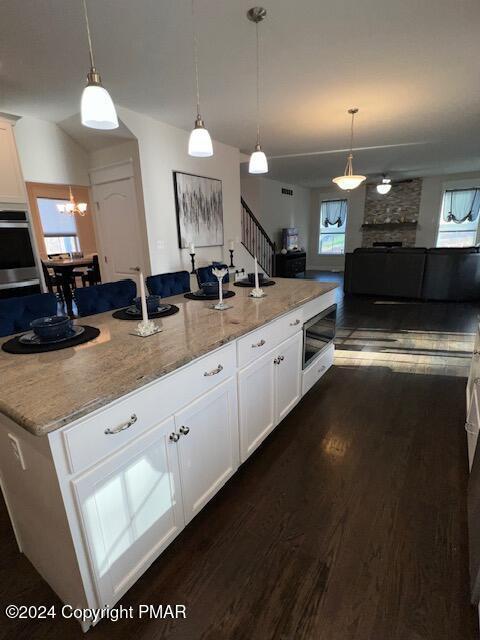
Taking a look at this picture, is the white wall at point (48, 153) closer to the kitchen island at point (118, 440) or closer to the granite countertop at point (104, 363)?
the granite countertop at point (104, 363)

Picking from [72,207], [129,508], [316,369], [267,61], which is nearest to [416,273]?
[316,369]

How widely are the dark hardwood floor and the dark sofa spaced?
4.42 metres

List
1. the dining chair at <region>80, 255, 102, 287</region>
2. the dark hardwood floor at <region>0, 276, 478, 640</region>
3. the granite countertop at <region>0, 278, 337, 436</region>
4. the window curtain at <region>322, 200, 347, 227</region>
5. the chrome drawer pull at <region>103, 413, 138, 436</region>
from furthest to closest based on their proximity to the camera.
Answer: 1. the window curtain at <region>322, 200, 347, 227</region>
2. the dining chair at <region>80, 255, 102, 287</region>
3. the dark hardwood floor at <region>0, 276, 478, 640</region>
4. the chrome drawer pull at <region>103, 413, 138, 436</region>
5. the granite countertop at <region>0, 278, 337, 436</region>

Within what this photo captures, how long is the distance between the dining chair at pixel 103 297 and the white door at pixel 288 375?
3.65 feet

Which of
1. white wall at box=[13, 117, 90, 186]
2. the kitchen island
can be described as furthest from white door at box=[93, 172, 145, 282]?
the kitchen island

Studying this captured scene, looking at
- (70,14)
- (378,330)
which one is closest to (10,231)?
(70,14)

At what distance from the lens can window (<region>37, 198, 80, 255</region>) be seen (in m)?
7.96

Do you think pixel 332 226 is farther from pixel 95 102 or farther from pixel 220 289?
pixel 95 102

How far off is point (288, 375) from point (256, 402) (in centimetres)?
45

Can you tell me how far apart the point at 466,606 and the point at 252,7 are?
10.6ft

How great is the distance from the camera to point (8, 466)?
1.22 m

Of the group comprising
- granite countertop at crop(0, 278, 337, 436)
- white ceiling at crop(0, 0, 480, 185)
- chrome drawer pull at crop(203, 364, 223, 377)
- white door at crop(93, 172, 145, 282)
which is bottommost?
chrome drawer pull at crop(203, 364, 223, 377)

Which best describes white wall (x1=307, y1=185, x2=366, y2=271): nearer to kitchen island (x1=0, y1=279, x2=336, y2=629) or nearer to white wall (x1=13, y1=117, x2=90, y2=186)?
white wall (x1=13, y1=117, x2=90, y2=186)

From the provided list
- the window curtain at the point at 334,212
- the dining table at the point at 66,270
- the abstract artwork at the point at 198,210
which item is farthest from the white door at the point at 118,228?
the window curtain at the point at 334,212
